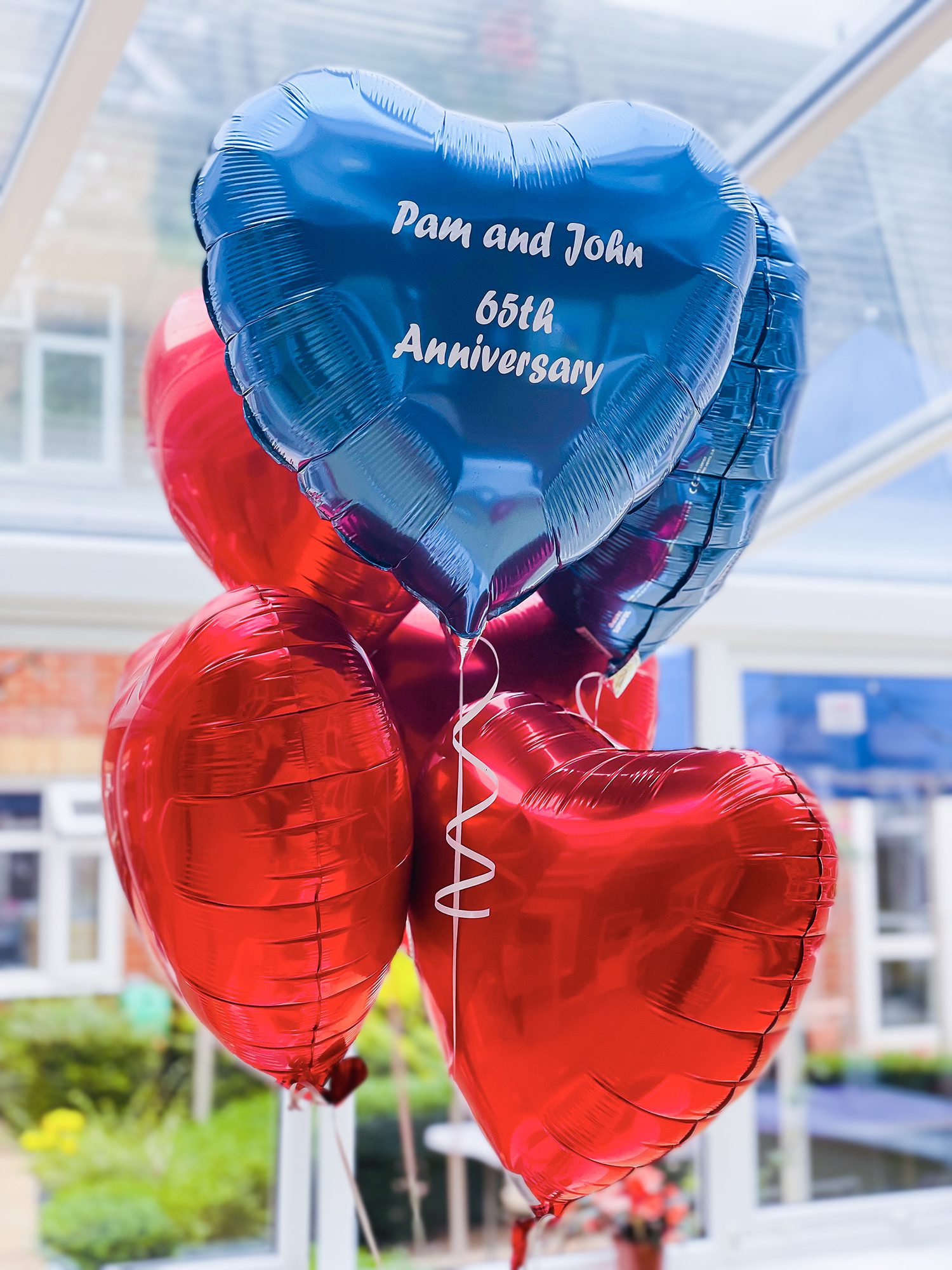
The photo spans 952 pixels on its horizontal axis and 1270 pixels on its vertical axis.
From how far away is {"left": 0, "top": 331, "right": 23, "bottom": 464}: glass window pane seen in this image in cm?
201

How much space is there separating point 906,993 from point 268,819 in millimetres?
2868

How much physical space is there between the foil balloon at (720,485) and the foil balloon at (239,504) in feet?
0.63

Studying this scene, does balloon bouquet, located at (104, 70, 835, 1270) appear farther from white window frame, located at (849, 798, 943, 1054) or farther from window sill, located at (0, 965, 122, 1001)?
white window frame, located at (849, 798, 943, 1054)

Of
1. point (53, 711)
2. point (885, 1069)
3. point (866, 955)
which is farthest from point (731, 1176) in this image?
point (53, 711)

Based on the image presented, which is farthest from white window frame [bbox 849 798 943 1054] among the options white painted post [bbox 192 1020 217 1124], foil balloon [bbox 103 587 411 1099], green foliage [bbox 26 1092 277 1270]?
foil balloon [bbox 103 587 411 1099]

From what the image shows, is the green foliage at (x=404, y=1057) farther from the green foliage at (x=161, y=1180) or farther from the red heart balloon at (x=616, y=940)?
the red heart balloon at (x=616, y=940)

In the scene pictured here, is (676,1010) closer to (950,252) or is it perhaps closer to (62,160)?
(62,160)

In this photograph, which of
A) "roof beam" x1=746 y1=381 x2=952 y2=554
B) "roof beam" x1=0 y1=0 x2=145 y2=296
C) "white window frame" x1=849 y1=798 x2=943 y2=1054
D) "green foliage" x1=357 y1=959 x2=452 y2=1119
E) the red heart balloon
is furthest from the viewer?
"white window frame" x1=849 y1=798 x2=943 y2=1054

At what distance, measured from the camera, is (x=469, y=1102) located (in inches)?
37.1

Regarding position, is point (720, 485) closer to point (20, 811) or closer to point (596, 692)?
point (596, 692)

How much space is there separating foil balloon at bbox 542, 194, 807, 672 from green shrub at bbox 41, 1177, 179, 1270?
208 cm

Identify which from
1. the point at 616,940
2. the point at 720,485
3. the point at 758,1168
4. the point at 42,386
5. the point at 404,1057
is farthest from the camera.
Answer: the point at 758,1168

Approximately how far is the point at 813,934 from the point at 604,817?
0.16m

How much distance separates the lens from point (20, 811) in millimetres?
2516
